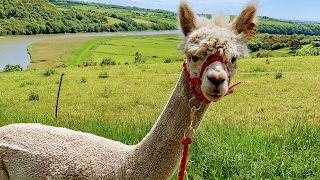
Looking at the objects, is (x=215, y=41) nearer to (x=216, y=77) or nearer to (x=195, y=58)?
(x=195, y=58)

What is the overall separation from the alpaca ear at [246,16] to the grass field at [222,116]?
6.57ft

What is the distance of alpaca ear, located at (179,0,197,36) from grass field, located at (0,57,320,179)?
6.55 feet

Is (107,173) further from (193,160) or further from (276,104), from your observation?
(276,104)

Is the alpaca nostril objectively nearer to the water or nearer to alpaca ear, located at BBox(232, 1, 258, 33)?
alpaca ear, located at BBox(232, 1, 258, 33)

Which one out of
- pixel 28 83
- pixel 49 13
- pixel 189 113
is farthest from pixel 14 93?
pixel 49 13

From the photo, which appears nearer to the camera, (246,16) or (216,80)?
(216,80)

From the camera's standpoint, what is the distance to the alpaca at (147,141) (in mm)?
1526

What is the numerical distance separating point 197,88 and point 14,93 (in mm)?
11699

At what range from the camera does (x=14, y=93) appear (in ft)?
34.4

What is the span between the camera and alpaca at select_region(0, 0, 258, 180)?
1.53 metres

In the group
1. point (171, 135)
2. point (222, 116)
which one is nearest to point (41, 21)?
point (222, 116)

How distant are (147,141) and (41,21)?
102 metres

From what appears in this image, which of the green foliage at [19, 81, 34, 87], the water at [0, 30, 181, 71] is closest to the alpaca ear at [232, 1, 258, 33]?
the green foliage at [19, 81, 34, 87]

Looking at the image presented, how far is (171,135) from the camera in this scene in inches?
69.0
